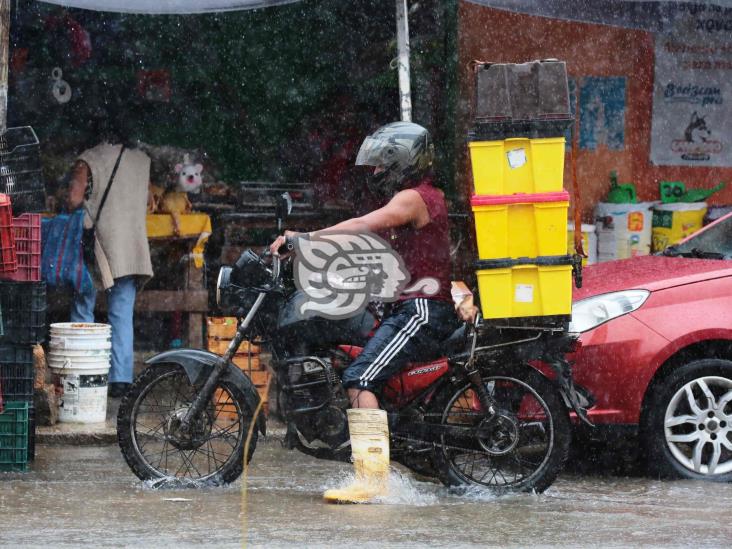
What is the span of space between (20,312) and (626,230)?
5794 millimetres

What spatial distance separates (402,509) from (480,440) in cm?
62

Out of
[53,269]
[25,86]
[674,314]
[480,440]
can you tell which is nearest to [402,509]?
[480,440]

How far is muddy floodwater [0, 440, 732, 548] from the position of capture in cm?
607

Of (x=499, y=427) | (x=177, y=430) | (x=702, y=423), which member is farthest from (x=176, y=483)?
(x=702, y=423)

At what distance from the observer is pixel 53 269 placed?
35.0 feet

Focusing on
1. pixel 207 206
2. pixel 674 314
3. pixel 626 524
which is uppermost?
pixel 207 206

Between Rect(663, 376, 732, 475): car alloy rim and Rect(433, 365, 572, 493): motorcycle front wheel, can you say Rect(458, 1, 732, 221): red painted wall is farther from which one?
Rect(433, 365, 572, 493): motorcycle front wheel

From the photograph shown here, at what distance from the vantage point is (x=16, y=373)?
8.19 m

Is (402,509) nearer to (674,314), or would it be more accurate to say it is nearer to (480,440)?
(480,440)

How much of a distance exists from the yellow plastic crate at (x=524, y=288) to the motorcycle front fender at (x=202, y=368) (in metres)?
1.35

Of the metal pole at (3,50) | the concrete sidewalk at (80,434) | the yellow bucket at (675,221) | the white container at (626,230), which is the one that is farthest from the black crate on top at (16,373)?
the yellow bucket at (675,221)

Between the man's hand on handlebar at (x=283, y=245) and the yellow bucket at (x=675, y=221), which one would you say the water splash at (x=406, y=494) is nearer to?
the man's hand on handlebar at (x=283, y=245)

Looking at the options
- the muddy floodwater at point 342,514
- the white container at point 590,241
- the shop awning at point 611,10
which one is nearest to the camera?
the muddy floodwater at point 342,514

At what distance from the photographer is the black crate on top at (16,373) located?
26.8 feet
